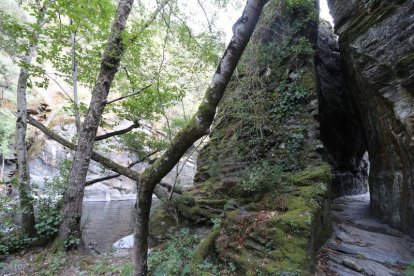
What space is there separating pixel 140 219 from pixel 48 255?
353 cm

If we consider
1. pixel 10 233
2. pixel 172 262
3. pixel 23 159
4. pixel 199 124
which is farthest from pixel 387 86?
pixel 10 233

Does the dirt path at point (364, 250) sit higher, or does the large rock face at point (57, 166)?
the large rock face at point (57, 166)

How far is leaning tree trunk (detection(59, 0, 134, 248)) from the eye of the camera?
5469 millimetres

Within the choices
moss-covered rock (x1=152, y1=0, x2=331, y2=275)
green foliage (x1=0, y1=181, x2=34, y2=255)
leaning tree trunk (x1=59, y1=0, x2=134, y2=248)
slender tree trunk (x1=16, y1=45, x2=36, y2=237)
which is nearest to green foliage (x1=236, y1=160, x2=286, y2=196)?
moss-covered rock (x1=152, y1=0, x2=331, y2=275)

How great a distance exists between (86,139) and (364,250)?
6.51 metres

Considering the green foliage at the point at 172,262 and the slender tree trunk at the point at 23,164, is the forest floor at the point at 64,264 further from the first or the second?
the slender tree trunk at the point at 23,164

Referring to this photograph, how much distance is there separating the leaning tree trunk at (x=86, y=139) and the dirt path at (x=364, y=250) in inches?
204

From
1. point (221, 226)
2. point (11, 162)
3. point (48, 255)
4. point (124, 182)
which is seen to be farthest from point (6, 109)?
point (221, 226)

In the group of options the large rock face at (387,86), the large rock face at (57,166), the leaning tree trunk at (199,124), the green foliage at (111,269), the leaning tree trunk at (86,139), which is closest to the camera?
the leaning tree trunk at (199,124)

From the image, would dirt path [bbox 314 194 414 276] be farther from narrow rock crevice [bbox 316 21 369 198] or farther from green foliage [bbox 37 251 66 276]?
green foliage [bbox 37 251 66 276]

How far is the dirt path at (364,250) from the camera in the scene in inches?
160

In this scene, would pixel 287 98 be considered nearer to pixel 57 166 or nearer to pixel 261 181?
pixel 261 181

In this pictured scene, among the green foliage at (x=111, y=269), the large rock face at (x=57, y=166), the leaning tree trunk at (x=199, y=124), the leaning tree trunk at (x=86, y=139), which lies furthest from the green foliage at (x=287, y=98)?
the large rock face at (x=57, y=166)

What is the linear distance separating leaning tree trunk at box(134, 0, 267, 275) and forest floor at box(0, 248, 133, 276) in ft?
3.99
